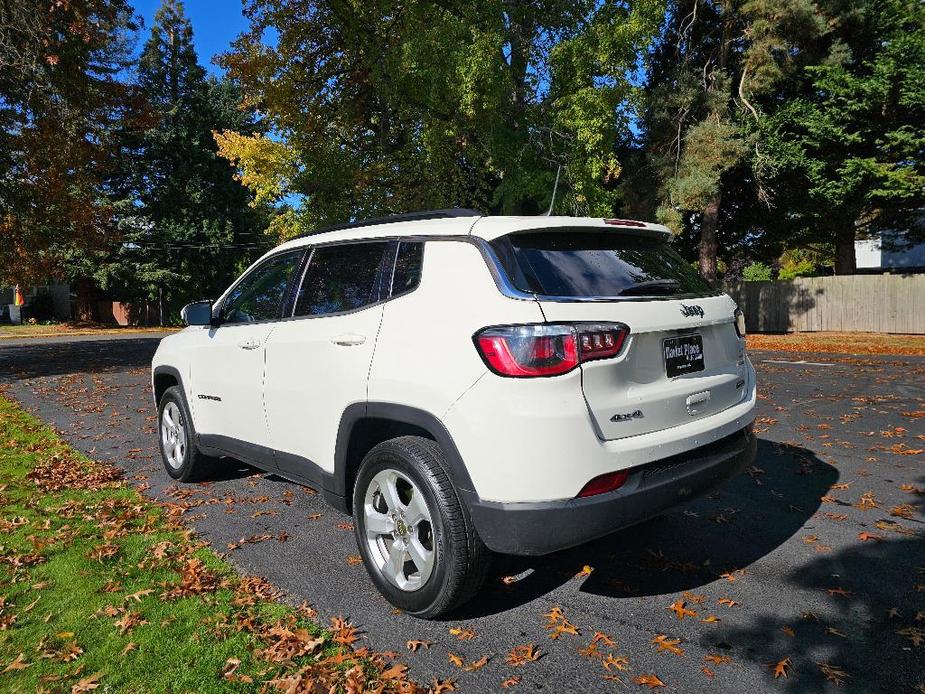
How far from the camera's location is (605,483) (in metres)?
2.78

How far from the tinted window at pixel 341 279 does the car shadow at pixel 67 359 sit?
41.7 feet

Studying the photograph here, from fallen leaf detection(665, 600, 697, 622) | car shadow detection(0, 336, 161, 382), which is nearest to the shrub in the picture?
car shadow detection(0, 336, 161, 382)

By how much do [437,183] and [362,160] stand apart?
2.64 m

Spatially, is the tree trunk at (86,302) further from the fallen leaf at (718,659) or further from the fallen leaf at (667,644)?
the fallen leaf at (718,659)

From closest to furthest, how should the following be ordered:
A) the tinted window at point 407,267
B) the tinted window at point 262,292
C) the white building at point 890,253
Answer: the tinted window at point 407,267, the tinted window at point 262,292, the white building at point 890,253

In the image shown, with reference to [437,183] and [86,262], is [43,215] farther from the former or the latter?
[86,262]

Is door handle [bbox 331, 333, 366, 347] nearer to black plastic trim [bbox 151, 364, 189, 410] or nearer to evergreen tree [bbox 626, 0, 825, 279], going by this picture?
black plastic trim [bbox 151, 364, 189, 410]

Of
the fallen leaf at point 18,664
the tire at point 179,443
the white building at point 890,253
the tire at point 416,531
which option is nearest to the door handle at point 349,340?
the tire at point 416,531

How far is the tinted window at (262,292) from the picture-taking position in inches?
170

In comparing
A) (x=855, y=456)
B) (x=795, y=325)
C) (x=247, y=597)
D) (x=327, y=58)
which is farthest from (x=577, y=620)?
(x=795, y=325)

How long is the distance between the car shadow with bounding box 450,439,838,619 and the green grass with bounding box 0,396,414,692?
2.81 ft

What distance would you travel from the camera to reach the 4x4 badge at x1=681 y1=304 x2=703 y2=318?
3178 mm

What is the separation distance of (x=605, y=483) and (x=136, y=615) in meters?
2.47

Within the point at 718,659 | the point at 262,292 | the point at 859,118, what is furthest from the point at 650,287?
the point at 859,118
